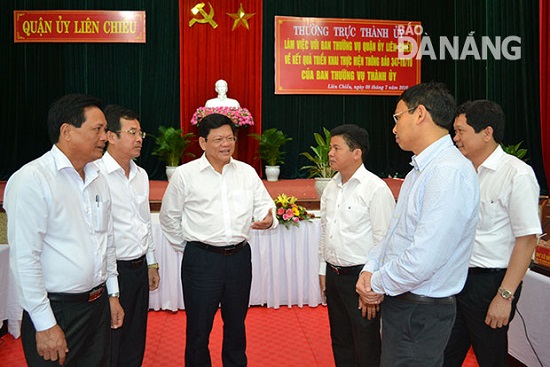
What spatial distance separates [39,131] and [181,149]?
8.12ft

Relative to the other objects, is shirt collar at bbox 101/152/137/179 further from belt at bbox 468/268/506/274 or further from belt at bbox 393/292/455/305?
belt at bbox 468/268/506/274

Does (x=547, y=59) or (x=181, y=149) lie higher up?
(x=547, y=59)

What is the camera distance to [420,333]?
142 cm

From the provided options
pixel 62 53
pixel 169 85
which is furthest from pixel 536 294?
pixel 62 53

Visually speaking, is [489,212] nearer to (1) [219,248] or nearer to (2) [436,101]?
(2) [436,101]

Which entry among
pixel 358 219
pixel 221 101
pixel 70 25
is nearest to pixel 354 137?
pixel 358 219

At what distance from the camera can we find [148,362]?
2.69 metres

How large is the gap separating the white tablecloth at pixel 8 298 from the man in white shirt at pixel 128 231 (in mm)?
1088

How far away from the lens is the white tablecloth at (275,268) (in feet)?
11.2

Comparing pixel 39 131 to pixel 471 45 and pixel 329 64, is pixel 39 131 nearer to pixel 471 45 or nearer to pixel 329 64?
pixel 329 64

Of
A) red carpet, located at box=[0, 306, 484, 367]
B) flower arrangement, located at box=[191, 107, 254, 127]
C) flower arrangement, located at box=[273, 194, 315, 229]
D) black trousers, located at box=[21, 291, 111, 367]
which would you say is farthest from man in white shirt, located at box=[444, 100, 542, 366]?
flower arrangement, located at box=[191, 107, 254, 127]

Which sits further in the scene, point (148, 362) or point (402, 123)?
point (148, 362)

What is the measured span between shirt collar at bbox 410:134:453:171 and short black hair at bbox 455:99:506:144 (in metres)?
0.48

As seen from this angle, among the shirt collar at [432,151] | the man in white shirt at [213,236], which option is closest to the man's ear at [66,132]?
the man in white shirt at [213,236]
